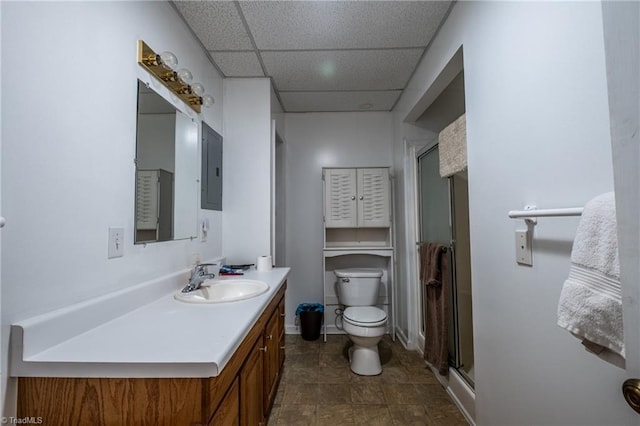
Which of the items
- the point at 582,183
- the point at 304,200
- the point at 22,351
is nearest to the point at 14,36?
the point at 22,351

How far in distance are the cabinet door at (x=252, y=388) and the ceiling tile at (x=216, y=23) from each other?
178cm

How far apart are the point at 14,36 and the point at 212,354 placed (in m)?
0.99

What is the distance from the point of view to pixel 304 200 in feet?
9.57

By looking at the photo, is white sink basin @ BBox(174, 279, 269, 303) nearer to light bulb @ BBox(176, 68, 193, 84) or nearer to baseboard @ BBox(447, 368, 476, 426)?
light bulb @ BBox(176, 68, 193, 84)

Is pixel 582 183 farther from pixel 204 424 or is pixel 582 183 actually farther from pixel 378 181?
pixel 378 181

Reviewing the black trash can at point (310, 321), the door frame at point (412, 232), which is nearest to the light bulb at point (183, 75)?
the door frame at point (412, 232)

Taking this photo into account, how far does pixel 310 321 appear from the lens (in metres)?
2.63

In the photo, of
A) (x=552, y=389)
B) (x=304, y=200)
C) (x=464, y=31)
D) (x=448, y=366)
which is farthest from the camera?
(x=304, y=200)

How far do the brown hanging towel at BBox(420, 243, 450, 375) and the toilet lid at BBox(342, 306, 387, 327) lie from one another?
0.35 meters

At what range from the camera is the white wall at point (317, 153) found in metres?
2.91

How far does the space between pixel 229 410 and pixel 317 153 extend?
2.46 m

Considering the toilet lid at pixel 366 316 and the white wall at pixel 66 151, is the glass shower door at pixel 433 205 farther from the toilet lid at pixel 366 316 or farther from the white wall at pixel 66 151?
Result: the white wall at pixel 66 151

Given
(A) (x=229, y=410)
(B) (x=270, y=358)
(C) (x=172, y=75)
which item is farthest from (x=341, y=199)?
(A) (x=229, y=410)

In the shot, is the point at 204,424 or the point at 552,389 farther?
the point at 552,389
